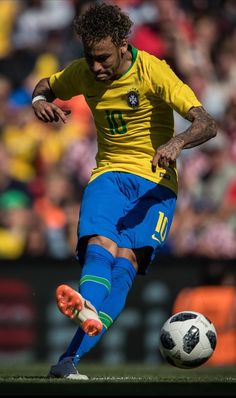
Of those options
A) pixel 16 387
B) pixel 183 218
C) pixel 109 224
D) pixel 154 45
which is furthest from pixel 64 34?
pixel 16 387

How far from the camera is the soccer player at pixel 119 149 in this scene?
236 inches

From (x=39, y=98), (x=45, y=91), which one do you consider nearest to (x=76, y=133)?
(x=45, y=91)

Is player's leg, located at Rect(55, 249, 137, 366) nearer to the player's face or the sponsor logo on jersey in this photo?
the sponsor logo on jersey

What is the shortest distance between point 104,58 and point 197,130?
0.76 m

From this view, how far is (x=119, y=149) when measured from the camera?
6.56 m

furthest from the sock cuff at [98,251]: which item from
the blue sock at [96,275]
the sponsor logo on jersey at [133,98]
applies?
the sponsor logo on jersey at [133,98]

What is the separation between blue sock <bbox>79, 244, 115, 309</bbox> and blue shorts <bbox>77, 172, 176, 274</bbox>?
5.5 inches

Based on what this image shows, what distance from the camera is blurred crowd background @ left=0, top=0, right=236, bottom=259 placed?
470 inches

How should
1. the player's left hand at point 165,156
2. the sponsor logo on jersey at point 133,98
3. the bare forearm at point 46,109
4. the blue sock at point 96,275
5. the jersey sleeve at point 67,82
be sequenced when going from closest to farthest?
the player's left hand at point 165,156 → the blue sock at point 96,275 → the bare forearm at point 46,109 → the sponsor logo on jersey at point 133,98 → the jersey sleeve at point 67,82

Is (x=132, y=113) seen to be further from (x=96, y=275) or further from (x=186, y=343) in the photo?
(x=186, y=343)

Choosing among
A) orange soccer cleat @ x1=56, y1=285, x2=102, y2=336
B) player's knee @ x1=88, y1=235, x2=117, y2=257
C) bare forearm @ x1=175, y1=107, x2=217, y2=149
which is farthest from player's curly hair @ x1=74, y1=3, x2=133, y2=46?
orange soccer cleat @ x1=56, y1=285, x2=102, y2=336

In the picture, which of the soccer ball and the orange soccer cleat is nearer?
the orange soccer cleat

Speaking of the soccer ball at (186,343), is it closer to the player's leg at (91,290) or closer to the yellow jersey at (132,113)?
the player's leg at (91,290)

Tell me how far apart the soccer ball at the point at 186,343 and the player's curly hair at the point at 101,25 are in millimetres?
1962
